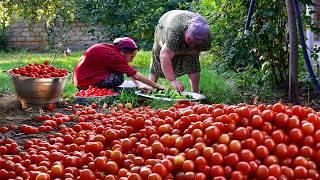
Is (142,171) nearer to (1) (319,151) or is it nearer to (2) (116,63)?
(1) (319,151)

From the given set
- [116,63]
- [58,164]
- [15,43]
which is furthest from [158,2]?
[58,164]

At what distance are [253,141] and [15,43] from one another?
13.7 meters

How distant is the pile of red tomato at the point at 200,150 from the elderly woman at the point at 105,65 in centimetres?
345

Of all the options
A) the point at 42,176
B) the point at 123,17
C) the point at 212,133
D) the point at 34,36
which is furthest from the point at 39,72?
the point at 34,36

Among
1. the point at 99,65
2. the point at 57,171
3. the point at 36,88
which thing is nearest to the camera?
the point at 57,171

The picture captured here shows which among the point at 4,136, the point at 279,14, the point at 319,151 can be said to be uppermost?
the point at 279,14

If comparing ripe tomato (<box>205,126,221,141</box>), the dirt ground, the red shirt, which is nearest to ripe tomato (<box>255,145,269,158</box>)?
ripe tomato (<box>205,126,221,141</box>)

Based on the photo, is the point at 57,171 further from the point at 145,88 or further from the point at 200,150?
the point at 145,88

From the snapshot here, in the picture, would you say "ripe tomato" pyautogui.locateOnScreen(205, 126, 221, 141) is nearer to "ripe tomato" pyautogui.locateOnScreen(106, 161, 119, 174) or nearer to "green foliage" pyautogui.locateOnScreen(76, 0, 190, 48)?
"ripe tomato" pyautogui.locateOnScreen(106, 161, 119, 174)

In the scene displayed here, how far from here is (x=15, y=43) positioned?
15.0 metres

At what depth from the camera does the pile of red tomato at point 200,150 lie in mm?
2129

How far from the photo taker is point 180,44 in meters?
6.08

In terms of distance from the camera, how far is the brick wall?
14664mm

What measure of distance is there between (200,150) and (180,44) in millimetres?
3935
